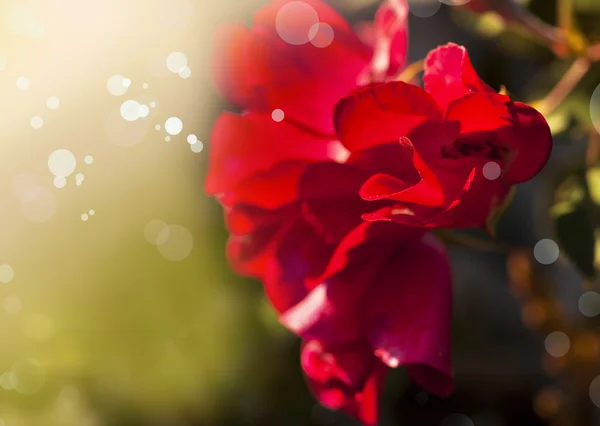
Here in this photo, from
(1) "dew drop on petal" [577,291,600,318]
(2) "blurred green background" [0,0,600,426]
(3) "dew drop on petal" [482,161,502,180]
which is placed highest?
(3) "dew drop on petal" [482,161,502,180]

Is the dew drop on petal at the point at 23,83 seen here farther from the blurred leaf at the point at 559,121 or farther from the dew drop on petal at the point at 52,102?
the blurred leaf at the point at 559,121

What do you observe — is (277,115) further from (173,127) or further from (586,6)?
(586,6)

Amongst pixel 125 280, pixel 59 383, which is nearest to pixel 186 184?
pixel 125 280

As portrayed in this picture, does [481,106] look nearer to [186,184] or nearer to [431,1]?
[431,1]

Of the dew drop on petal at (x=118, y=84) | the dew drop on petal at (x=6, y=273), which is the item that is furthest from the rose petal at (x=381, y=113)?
the dew drop on petal at (x=6, y=273)

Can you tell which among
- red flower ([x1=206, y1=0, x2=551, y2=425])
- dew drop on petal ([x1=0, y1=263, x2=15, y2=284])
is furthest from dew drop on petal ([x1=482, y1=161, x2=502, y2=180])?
dew drop on petal ([x1=0, y1=263, x2=15, y2=284])

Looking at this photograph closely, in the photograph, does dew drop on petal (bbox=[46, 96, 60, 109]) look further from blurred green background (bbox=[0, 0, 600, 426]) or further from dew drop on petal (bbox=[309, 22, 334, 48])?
dew drop on petal (bbox=[309, 22, 334, 48])
